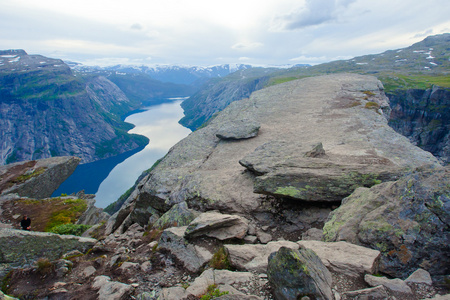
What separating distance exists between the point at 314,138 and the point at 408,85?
15713cm

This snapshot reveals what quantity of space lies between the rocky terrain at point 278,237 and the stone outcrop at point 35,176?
32.6m

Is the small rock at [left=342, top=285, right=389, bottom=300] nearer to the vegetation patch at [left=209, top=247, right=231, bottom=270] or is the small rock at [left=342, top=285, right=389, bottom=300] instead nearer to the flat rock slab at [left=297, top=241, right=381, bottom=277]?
the flat rock slab at [left=297, top=241, right=381, bottom=277]

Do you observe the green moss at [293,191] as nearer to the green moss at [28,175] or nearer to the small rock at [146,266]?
the small rock at [146,266]

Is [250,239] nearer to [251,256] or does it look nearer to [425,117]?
[251,256]

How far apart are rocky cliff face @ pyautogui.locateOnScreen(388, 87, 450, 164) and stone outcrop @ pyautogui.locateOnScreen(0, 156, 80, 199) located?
15006 centimetres

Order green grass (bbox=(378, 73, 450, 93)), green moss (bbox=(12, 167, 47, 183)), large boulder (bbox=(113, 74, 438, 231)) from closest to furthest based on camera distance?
large boulder (bbox=(113, 74, 438, 231)) → green moss (bbox=(12, 167, 47, 183)) → green grass (bbox=(378, 73, 450, 93))

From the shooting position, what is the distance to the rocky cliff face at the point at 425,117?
121 m

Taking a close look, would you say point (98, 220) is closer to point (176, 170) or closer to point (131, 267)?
point (176, 170)

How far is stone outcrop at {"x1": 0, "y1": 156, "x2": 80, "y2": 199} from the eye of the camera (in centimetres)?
4053

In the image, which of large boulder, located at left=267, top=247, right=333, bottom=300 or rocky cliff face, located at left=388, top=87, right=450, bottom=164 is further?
rocky cliff face, located at left=388, top=87, right=450, bottom=164

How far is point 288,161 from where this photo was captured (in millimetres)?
13875

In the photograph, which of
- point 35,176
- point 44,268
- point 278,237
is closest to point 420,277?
point 278,237

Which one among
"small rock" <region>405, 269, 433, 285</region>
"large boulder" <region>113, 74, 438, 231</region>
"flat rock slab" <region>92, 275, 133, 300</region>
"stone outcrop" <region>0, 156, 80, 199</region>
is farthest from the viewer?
"stone outcrop" <region>0, 156, 80, 199</region>

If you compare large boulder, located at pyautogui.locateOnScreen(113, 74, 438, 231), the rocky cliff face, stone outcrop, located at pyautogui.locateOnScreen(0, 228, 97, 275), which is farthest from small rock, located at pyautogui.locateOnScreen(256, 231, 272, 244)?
the rocky cliff face
